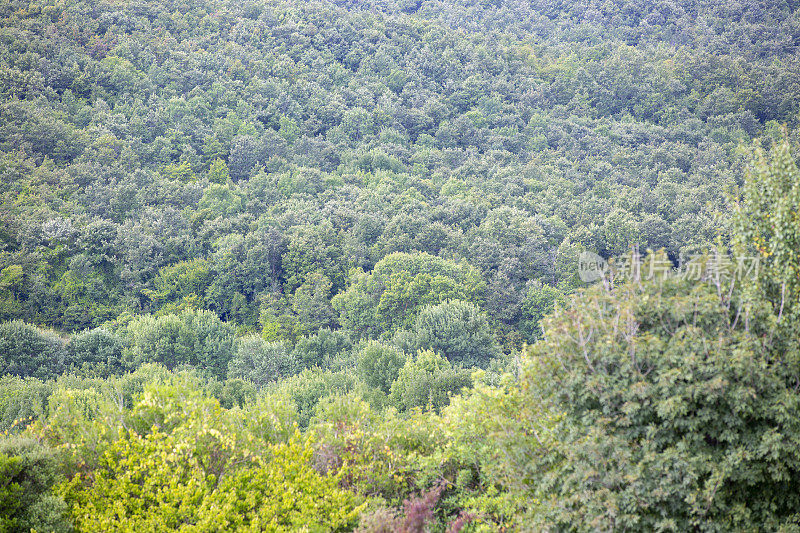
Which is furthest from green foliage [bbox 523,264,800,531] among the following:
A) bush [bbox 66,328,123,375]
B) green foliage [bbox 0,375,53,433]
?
bush [bbox 66,328,123,375]

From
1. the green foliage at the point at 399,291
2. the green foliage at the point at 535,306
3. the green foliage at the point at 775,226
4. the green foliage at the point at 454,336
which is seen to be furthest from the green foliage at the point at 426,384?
the green foliage at the point at 775,226

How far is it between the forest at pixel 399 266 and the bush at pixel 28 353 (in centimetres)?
28

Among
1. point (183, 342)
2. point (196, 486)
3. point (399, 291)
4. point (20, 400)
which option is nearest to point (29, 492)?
point (196, 486)

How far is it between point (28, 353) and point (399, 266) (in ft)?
95.1

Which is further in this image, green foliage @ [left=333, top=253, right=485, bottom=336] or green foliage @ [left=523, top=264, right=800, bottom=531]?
green foliage @ [left=333, top=253, right=485, bottom=336]

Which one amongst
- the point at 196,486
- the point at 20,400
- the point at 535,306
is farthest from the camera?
the point at 535,306

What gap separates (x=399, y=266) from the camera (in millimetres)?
55656

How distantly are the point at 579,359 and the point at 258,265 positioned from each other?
53909 millimetres

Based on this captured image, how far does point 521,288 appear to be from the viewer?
5978 cm

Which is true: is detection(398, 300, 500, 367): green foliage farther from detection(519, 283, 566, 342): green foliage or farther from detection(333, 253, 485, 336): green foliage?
detection(519, 283, 566, 342): green foliage

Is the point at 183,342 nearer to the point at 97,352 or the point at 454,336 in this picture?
the point at 97,352

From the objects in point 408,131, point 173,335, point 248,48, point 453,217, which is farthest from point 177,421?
point 248,48

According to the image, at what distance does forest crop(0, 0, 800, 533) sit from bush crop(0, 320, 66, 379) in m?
0.28

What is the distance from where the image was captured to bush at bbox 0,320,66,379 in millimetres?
39219
